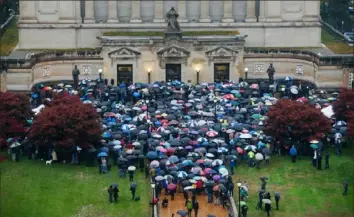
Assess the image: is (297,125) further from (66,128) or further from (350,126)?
(66,128)

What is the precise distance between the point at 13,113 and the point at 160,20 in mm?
36146

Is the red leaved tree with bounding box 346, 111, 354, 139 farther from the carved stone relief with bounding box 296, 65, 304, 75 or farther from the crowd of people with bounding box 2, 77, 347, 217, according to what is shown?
the carved stone relief with bounding box 296, 65, 304, 75

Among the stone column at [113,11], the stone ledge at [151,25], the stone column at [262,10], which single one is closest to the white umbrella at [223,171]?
the stone ledge at [151,25]

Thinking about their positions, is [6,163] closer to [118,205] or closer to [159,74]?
[118,205]

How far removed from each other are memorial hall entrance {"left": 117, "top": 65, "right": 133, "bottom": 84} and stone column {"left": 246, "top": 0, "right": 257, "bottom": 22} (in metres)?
16.6

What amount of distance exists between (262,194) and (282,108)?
14176mm

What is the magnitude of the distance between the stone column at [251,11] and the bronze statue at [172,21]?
12590 mm

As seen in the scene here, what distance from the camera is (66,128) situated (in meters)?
88.4

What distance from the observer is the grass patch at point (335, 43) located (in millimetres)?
124625

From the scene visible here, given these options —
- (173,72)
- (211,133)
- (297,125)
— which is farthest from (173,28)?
(297,125)

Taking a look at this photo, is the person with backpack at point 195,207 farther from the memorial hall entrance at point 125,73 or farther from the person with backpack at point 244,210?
the memorial hall entrance at point 125,73

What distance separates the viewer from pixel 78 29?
126 metres

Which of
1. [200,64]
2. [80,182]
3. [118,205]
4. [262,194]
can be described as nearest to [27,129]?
[80,182]

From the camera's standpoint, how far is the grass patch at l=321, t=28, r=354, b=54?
12462cm
